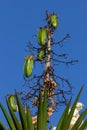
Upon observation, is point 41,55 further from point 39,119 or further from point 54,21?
point 39,119

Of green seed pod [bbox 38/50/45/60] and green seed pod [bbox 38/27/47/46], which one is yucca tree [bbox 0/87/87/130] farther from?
green seed pod [bbox 38/27/47/46]

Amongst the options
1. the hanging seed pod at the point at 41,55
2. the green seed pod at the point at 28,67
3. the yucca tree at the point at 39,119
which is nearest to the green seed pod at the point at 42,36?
the hanging seed pod at the point at 41,55

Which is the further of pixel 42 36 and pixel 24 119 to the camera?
pixel 42 36

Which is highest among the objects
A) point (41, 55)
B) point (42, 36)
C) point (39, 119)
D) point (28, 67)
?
point (42, 36)

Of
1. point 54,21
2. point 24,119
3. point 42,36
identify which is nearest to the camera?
point 24,119

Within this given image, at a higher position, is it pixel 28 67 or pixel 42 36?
pixel 42 36

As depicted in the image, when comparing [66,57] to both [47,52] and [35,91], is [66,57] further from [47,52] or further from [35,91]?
[35,91]

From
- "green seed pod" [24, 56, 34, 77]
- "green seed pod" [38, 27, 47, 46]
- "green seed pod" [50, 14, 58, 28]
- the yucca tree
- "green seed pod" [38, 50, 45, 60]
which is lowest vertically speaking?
the yucca tree

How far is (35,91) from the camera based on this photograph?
6988 mm

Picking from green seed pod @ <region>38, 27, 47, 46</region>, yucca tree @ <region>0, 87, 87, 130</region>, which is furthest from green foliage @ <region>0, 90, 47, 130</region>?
green seed pod @ <region>38, 27, 47, 46</region>

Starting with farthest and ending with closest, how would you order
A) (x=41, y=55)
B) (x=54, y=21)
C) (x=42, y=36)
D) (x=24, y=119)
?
(x=54, y=21) → (x=42, y=36) → (x=41, y=55) → (x=24, y=119)

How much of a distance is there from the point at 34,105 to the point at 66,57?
1.55 metres

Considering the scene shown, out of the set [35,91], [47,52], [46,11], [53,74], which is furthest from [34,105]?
[46,11]

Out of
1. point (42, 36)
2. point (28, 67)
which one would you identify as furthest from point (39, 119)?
point (42, 36)
